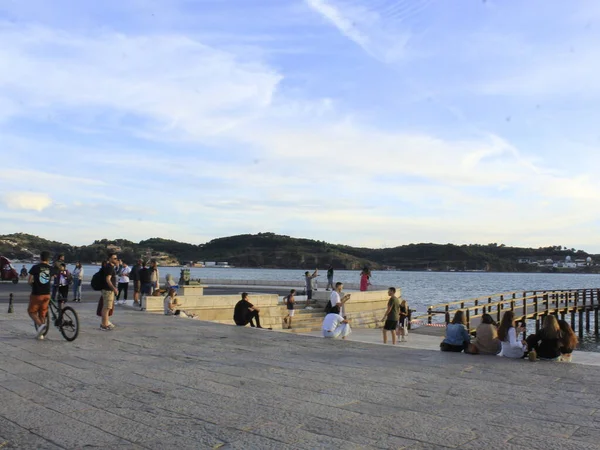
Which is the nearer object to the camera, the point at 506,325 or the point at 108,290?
the point at 506,325

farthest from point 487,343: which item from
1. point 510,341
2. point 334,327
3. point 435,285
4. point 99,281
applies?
point 435,285

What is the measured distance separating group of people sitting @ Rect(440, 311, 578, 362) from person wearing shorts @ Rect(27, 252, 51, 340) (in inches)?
326

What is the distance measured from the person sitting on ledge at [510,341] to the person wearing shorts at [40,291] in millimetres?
9099

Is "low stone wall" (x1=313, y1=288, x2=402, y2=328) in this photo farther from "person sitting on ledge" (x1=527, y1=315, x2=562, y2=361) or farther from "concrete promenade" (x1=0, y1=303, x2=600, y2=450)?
"person sitting on ledge" (x1=527, y1=315, x2=562, y2=361)

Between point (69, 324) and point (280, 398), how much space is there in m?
6.12

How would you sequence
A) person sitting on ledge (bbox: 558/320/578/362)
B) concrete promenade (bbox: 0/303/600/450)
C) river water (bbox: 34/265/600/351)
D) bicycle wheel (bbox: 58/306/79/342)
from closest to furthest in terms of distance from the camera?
concrete promenade (bbox: 0/303/600/450) < person sitting on ledge (bbox: 558/320/578/362) < bicycle wheel (bbox: 58/306/79/342) < river water (bbox: 34/265/600/351)

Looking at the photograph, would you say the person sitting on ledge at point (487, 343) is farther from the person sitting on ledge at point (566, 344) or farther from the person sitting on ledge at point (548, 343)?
the person sitting on ledge at point (566, 344)

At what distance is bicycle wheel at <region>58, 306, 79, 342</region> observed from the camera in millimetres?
11062

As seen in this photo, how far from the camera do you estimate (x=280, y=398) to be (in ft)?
22.6

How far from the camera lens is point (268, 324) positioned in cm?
2212

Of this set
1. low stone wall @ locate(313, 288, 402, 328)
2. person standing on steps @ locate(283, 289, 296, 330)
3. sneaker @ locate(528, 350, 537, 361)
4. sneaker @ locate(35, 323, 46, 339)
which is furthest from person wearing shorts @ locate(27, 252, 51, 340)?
low stone wall @ locate(313, 288, 402, 328)

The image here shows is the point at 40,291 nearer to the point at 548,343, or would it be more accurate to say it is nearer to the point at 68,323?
the point at 68,323

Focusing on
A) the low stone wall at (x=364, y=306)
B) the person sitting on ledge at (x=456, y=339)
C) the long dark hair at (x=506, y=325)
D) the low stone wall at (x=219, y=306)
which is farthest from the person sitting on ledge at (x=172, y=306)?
the long dark hair at (x=506, y=325)

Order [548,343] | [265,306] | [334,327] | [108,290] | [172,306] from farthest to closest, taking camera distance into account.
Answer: [265,306]
[172,306]
[334,327]
[108,290]
[548,343]
